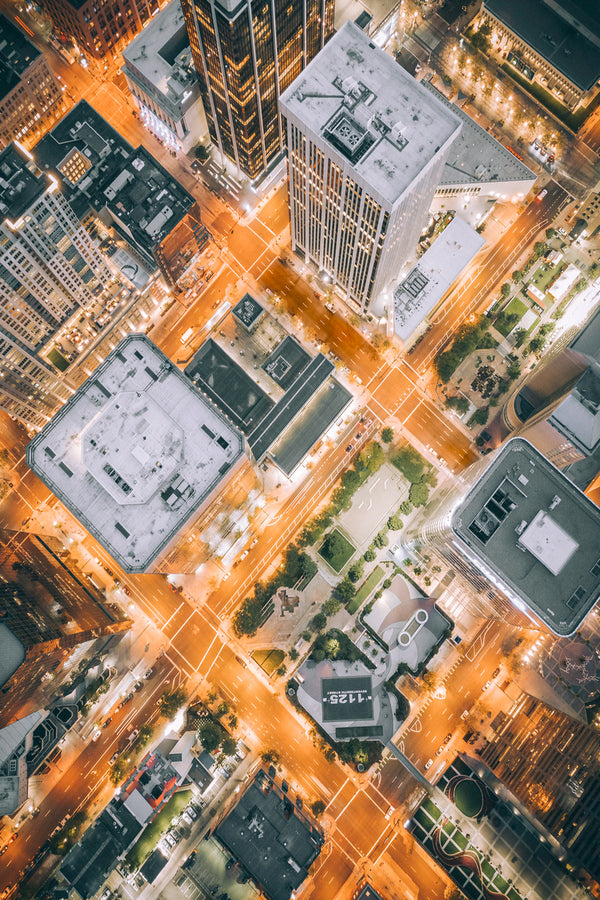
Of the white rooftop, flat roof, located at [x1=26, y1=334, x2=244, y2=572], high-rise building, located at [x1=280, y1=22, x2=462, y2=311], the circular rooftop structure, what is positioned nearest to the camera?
the white rooftop

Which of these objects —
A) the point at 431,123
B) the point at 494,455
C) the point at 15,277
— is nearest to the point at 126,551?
the point at 15,277

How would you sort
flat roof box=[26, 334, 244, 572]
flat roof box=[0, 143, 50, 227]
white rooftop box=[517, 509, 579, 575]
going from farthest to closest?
flat roof box=[26, 334, 244, 572], flat roof box=[0, 143, 50, 227], white rooftop box=[517, 509, 579, 575]

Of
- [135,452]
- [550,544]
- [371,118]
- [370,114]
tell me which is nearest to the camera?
[550,544]

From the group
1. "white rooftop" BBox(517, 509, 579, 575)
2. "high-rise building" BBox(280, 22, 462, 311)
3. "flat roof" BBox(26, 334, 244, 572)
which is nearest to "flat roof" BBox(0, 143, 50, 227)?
"flat roof" BBox(26, 334, 244, 572)

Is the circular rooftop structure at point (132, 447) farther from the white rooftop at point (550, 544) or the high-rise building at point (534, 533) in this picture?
the white rooftop at point (550, 544)

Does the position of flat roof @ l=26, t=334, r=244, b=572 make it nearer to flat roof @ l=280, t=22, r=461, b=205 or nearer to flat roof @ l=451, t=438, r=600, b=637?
flat roof @ l=451, t=438, r=600, b=637

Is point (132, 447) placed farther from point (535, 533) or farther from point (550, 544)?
point (550, 544)

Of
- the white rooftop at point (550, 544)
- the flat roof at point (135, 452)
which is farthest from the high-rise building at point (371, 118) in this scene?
the white rooftop at point (550, 544)

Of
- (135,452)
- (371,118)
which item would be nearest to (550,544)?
(135,452)
